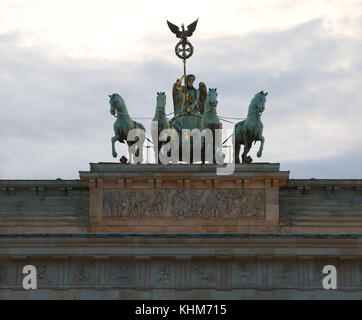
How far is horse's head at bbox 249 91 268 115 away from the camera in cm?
4784

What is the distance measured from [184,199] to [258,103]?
130 inches

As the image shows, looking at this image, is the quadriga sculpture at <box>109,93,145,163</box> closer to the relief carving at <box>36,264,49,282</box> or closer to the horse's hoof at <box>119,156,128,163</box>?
the horse's hoof at <box>119,156,128,163</box>

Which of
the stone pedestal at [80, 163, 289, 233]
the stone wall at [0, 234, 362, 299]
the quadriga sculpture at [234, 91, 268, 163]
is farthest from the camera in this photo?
the quadriga sculpture at [234, 91, 268, 163]

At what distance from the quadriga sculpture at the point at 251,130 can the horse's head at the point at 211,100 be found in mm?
858

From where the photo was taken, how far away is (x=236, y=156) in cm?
4788

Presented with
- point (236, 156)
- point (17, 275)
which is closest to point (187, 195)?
point (236, 156)

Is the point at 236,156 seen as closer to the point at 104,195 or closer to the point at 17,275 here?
the point at 104,195

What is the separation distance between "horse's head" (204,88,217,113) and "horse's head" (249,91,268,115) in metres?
0.99

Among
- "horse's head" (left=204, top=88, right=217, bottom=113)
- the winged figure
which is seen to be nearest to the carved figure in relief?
"horse's head" (left=204, top=88, right=217, bottom=113)

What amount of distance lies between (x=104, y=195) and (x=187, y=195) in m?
2.18

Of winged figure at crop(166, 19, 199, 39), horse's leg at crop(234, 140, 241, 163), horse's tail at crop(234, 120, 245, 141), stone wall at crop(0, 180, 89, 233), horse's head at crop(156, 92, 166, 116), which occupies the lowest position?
stone wall at crop(0, 180, 89, 233)

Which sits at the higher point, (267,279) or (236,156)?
(236,156)

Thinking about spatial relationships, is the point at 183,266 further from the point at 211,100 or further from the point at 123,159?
the point at 211,100

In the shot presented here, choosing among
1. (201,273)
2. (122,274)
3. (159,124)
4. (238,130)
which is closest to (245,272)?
(201,273)
